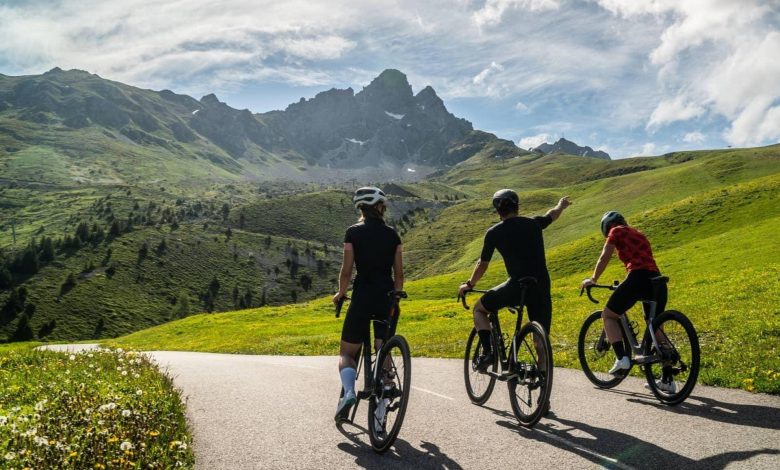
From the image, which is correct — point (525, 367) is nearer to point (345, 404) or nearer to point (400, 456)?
point (400, 456)

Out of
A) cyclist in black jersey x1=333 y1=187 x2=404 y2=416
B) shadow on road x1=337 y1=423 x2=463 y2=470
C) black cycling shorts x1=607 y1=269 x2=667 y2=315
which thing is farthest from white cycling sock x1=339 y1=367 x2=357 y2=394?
black cycling shorts x1=607 y1=269 x2=667 y2=315

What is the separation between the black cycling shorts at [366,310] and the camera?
8.61m

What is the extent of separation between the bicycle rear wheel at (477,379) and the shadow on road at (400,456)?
7.88 feet

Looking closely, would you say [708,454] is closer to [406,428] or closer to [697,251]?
[406,428]

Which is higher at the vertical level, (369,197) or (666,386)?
(369,197)

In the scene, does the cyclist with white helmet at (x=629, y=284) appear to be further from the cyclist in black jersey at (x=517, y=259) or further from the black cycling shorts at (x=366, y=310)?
the black cycling shorts at (x=366, y=310)

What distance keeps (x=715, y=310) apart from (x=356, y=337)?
15853 millimetres

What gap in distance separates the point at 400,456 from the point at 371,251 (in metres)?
3.06

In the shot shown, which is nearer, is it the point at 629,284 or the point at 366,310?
the point at 366,310

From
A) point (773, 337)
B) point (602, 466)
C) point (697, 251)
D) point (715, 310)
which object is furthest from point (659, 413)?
point (697, 251)

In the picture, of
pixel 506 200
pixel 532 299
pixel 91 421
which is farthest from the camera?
pixel 506 200

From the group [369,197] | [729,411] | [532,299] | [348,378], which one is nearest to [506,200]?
[532,299]

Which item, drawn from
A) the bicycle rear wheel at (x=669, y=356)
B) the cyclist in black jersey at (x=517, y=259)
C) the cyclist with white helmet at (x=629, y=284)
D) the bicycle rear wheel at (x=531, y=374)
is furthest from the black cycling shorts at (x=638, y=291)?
the bicycle rear wheel at (x=531, y=374)

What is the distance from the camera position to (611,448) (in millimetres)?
7371
